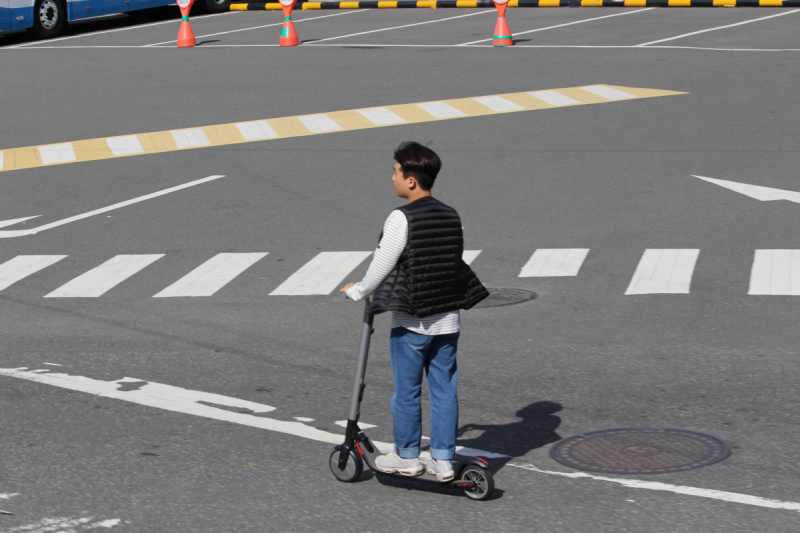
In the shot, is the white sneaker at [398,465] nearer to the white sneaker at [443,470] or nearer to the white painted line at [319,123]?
the white sneaker at [443,470]

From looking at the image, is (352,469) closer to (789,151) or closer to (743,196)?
(743,196)

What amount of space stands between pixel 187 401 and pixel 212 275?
10.9 ft

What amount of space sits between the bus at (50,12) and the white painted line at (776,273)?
20641mm

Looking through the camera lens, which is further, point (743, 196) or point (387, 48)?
point (387, 48)

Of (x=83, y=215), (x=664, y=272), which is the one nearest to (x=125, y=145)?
(x=83, y=215)

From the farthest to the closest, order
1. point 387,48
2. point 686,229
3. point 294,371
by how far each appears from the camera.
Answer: point 387,48
point 686,229
point 294,371

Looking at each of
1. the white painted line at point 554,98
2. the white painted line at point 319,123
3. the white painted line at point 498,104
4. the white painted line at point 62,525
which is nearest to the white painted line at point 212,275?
the white painted line at point 62,525

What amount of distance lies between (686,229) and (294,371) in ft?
16.2

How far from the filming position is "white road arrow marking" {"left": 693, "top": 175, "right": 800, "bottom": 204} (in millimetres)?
11547

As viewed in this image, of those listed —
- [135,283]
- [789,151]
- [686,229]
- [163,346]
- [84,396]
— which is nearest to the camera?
[84,396]

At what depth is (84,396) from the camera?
677 centimetres

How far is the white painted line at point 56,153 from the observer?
14820 millimetres

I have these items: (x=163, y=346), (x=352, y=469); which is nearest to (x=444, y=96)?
(x=163, y=346)

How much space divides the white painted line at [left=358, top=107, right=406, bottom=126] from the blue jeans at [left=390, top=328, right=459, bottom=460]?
11084 mm
